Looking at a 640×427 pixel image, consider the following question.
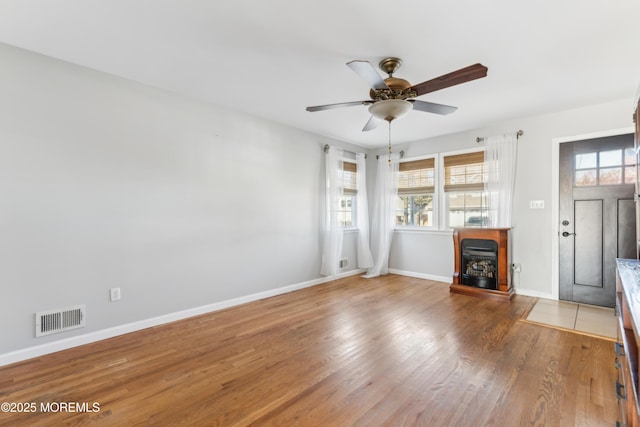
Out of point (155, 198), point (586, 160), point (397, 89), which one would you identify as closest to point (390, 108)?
point (397, 89)

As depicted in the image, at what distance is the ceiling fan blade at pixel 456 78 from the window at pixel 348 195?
2911 mm

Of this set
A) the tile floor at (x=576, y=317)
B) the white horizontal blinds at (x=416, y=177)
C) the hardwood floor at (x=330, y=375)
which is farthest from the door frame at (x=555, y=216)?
the white horizontal blinds at (x=416, y=177)

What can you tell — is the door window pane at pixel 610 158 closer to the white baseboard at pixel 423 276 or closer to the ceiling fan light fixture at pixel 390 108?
the white baseboard at pixel 423 276

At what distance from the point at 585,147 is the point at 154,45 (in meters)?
4.97

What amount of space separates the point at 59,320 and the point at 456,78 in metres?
3.87

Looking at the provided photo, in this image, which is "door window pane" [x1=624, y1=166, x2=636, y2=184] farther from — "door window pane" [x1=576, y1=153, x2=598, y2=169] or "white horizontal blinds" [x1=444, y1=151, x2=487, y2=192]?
"white horizontal blinds" [x1=444, y1=151, x2=487, y2=192]

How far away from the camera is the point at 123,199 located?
9.59ft

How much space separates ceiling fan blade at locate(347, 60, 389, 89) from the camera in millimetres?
1954

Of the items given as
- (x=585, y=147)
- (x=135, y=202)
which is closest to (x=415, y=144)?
(x=585, y=147)

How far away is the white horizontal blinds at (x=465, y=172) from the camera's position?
15.0ft

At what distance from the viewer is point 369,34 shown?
2201 millimetres

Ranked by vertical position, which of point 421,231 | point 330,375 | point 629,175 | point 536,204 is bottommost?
point 330,375

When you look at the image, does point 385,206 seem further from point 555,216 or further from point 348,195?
point 555,216

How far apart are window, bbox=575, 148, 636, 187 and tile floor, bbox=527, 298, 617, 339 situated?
1554 mm
